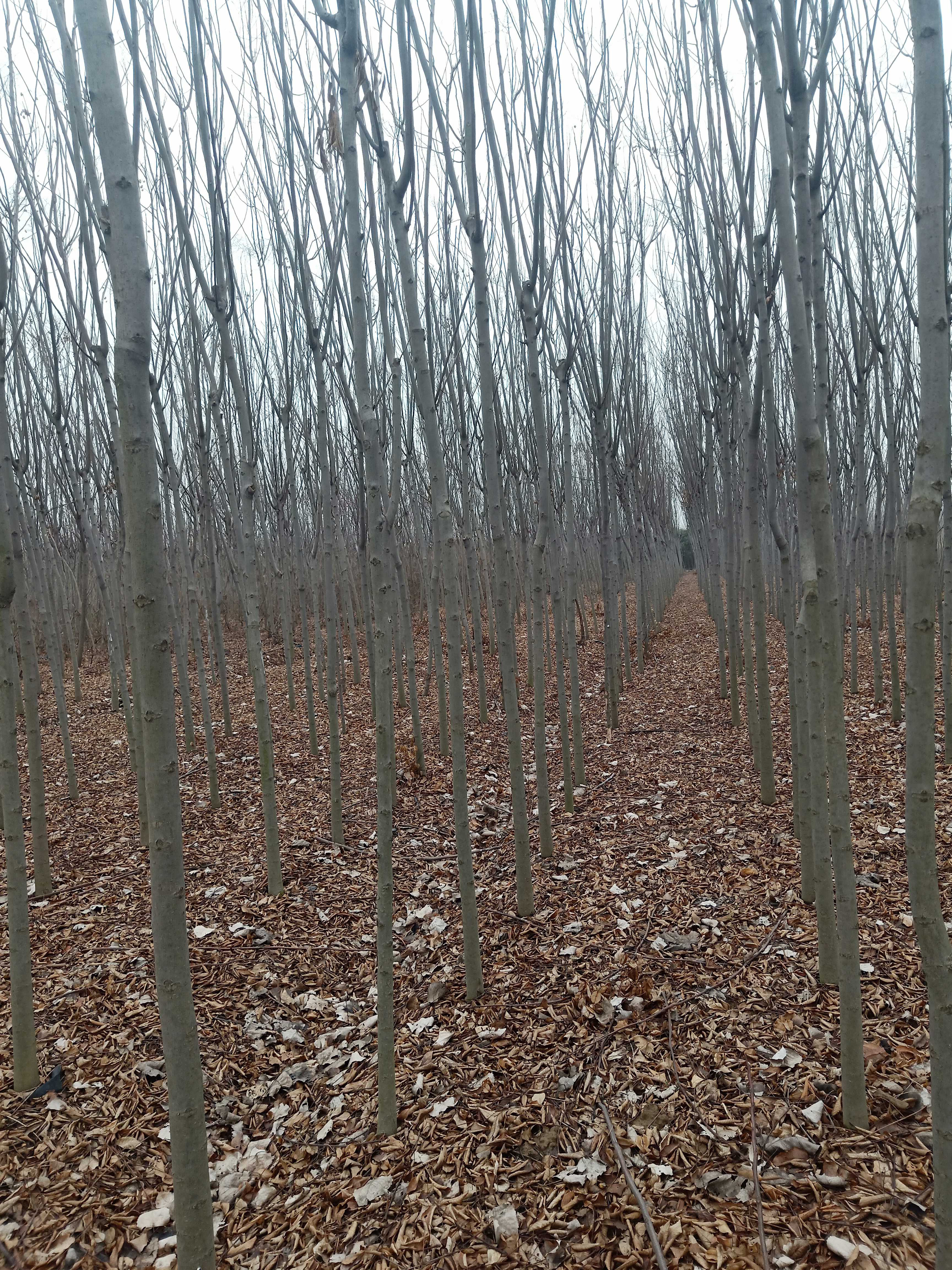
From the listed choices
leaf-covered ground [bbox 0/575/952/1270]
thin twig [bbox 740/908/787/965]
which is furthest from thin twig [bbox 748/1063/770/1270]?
thin twig [bbox 740/908/787/965]

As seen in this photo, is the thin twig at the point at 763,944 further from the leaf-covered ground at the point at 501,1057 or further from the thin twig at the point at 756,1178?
the thin twig at the point at 756,1178

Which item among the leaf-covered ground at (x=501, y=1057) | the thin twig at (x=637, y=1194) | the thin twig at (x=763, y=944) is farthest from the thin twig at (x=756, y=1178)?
the thin twig at (x=763, y=944)

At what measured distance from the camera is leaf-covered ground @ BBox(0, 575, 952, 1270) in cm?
175

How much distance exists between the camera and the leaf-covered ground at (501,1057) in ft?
5.75

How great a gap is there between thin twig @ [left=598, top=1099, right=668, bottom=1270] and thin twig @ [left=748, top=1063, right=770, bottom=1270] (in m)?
0.22

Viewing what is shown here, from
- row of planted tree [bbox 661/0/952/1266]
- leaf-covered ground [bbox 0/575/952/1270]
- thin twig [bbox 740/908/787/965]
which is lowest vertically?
leaf-covered ground [bbox 0/575/952/1270]

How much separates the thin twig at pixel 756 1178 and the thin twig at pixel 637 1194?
218mm

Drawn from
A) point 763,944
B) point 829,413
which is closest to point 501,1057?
point 763,944

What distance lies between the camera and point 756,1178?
1.69 m

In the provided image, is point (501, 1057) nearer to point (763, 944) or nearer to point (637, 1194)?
point (637, 1194)

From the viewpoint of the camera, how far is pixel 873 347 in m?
5.20

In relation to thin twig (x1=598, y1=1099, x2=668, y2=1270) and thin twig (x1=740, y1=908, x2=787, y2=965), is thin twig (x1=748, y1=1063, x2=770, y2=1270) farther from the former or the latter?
thin twig (x1=740, y1=908, x2=787, y2=965)

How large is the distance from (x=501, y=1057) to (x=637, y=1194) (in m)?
0.77

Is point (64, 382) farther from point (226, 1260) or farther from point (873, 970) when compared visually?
point (873, 970)
